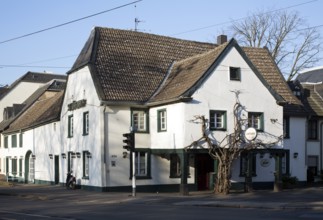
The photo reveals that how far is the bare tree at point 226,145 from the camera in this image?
1205 inches

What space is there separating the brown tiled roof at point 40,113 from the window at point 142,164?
904cm

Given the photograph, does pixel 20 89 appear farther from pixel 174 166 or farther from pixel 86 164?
pixel 174 166

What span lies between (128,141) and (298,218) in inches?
498

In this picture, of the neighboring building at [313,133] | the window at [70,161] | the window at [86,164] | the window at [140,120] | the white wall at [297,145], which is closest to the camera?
the window at [140,120]

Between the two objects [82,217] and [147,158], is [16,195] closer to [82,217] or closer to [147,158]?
[147,158]

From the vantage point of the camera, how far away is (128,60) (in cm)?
3575

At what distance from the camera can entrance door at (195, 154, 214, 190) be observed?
115ft

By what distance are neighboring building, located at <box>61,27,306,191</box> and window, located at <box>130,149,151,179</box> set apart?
62 millimetres

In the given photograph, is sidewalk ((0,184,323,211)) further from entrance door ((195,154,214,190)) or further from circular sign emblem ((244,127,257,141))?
A: entrance door ((195,154,214,190))

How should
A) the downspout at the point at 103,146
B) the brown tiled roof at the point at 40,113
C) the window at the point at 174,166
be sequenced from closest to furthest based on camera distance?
the downspout at the point at 103,146 < the window at the point at 174,166 < the brown tiled roof at the point at 40,113

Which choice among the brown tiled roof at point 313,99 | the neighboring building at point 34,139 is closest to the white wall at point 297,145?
the brown tiled roof at point 313,99

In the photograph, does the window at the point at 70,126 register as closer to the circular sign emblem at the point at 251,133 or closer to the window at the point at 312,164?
the circular sign emblem at the point at 251,133

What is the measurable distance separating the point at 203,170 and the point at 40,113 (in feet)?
58.9

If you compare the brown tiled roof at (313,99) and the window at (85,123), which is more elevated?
the brown tiled roof at (313,99)
